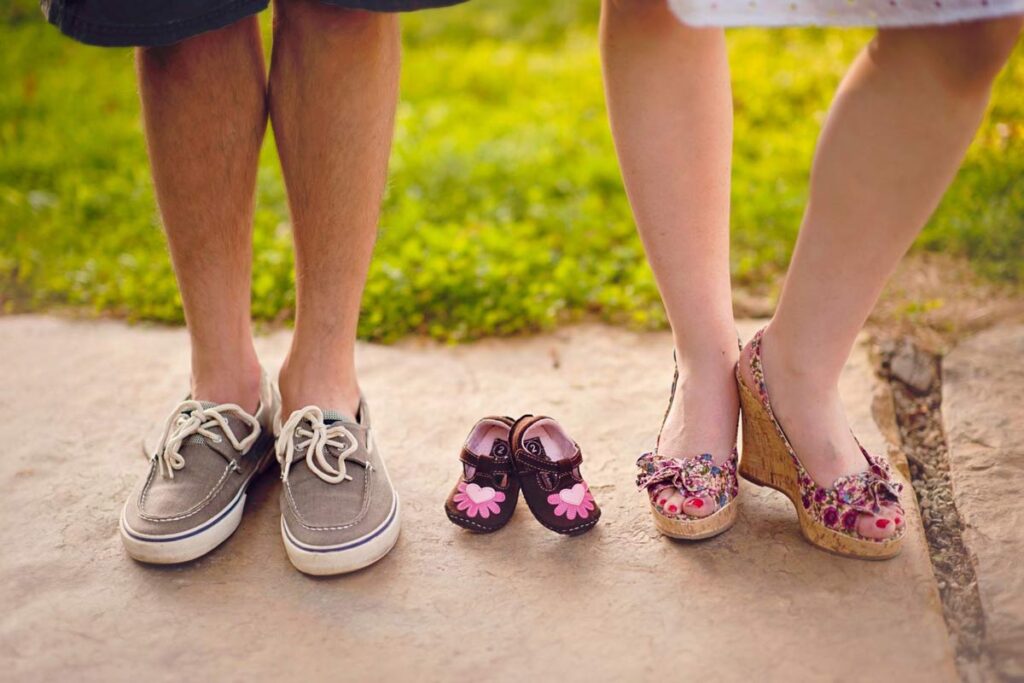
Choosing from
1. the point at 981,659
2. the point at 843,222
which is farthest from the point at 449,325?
the point at 981,659

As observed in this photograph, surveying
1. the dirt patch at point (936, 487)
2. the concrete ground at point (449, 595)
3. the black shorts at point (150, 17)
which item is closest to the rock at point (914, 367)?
the dirt patch at point (936, 487)

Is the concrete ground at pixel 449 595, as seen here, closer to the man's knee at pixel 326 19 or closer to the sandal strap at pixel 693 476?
the sandal strap at pixel 693 476

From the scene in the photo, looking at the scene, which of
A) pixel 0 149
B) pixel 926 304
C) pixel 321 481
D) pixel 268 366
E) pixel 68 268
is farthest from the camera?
pixel 0 149

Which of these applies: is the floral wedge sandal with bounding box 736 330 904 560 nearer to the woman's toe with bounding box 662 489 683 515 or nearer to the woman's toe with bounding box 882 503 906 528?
the woman's toe with bounding box 882 503 906 528

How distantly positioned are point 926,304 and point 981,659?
1312 mm

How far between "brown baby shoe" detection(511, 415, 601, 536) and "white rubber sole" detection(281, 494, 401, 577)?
279 mm

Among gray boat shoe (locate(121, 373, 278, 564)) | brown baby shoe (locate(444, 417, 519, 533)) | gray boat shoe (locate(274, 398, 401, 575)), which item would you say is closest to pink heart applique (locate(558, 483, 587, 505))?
brown baby shoe (locate(444, 417, 519, 533))

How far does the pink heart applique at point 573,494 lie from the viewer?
1796 mm

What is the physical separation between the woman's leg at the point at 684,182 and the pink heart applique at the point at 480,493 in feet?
1.08

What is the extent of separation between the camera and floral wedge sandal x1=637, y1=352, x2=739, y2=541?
1752 millimetres

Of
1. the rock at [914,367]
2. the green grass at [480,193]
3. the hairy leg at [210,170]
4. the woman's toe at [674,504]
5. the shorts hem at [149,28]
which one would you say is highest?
the shorts hem at [149,28]

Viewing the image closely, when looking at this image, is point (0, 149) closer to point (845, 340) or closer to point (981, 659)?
point (845, 340)

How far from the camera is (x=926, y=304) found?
2.63 m

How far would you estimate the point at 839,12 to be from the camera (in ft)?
4.74
